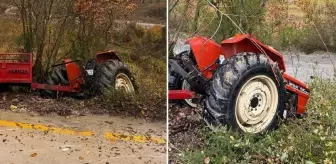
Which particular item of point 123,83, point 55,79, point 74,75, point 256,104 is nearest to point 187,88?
point 256,104

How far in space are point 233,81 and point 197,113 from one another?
0.17 metres

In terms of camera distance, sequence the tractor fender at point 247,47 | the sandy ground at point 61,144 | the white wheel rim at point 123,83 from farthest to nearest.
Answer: the sandy ground at point 61,144
the white wheel rim at point 123,83
the tractor fender at point 247,47

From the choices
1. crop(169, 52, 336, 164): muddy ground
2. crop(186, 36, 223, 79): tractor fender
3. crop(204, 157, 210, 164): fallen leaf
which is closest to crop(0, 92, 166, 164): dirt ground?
crop(169, 52, 336, 164): muddy ground

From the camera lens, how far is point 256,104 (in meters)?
1.60

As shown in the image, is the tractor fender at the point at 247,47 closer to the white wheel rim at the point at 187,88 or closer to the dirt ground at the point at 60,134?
the white wheel rim at the point at 187,88

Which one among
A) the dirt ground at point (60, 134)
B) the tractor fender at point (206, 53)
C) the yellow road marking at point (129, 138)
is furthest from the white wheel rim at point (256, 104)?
the dirt ground at point (60, 134)

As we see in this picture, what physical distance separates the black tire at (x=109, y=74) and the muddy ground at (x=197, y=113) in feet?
0.77

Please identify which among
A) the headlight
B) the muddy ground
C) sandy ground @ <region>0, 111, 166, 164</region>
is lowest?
sandy ground @ <region>0, 111, 166, 164</region>

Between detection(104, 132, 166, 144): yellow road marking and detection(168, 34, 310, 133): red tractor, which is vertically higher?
detection(168, 34, 310, 133): red tractor

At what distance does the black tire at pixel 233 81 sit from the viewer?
1559 millimetres

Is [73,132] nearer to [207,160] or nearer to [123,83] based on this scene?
[123,83]

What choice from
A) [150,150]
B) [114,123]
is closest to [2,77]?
[114,123]

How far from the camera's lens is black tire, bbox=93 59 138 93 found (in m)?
1.83

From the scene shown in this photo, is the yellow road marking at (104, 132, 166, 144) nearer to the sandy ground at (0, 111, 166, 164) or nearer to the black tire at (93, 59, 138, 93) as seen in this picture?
the sandy ground at (0, 111, 166, 164)
